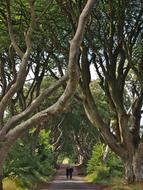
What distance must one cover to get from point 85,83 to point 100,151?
21665 mm

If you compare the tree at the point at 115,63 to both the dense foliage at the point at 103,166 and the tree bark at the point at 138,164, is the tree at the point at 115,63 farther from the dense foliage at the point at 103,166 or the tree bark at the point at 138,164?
the dense foliage at the point at 103,166

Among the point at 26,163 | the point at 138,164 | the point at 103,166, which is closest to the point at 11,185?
the point at 138,164

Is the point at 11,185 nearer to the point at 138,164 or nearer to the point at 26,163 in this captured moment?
the point at 138,164

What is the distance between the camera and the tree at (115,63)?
23.8 metres

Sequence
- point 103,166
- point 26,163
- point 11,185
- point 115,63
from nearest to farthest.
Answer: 1. point 11,185
2. point 115,63
3. point 26,163
4. point 103,166

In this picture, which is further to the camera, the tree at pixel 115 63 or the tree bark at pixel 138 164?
the tree bark at pixel 138 164

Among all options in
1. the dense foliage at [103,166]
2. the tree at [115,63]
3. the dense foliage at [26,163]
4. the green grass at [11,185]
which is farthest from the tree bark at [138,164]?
the dense foliage at [103,166]

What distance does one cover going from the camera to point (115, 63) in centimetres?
2542

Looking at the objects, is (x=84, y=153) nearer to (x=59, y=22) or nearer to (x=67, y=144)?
(x=67, y=144)

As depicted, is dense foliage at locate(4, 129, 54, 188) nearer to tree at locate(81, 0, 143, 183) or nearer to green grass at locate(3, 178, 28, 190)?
green grass at locate(3, 178, 28, 190)

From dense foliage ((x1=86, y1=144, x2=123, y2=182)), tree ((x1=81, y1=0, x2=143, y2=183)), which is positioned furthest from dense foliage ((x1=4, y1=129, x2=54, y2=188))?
tree ((x1=81, y1=0, x2=143, y2=183))

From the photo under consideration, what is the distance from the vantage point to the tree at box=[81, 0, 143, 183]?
78.0 ft

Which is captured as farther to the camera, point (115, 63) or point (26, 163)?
point (26, 163)

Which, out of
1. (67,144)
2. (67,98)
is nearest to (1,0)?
(67,98)
